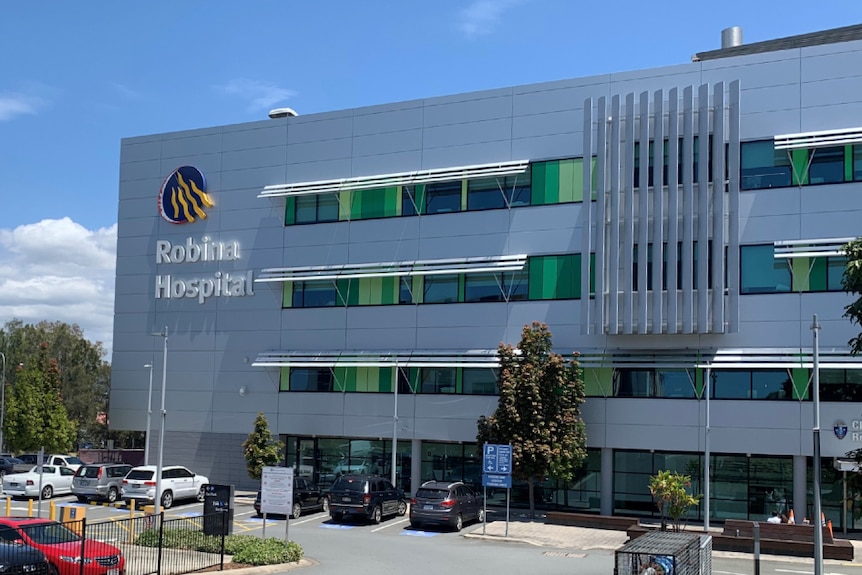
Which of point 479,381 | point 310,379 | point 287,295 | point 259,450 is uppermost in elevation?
point 287,295

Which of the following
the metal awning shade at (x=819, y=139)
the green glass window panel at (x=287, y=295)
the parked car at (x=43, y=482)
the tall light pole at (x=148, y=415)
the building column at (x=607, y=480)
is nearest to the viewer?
the metal awning shade at (x=819, y=139)

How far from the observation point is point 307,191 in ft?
148

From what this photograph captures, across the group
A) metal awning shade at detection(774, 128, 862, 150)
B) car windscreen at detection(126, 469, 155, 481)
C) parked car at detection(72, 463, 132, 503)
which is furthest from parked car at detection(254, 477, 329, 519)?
metal awning shade at detection(774, 128, 862, 150)

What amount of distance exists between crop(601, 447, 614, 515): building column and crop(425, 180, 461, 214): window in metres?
12.4

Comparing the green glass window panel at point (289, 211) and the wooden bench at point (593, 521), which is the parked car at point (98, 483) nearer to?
the green glass window panel at point (289, 211)

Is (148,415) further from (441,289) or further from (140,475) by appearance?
(441,289)

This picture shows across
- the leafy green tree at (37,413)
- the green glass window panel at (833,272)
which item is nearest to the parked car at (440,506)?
the green glass window panel at (833,272)

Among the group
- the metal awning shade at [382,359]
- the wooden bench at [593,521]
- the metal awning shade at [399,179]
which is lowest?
the wooden bench at [593,521]

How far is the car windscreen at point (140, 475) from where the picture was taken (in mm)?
39031

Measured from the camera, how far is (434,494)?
33906 millimetres

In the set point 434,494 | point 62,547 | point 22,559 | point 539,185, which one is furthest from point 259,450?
point 22,559

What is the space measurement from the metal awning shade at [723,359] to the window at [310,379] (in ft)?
42.0

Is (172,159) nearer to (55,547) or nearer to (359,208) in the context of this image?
(359,208)

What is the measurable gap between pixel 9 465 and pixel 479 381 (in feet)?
96.8
